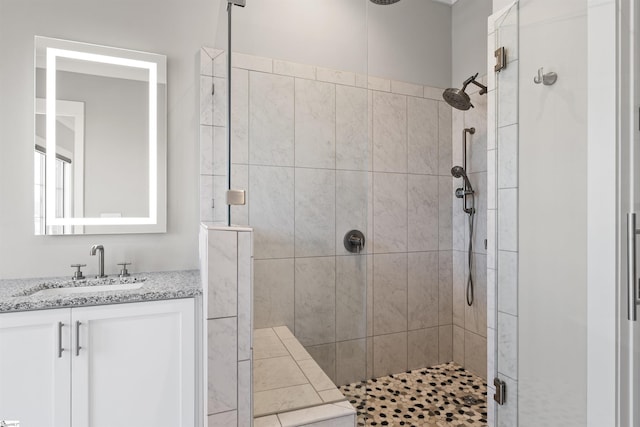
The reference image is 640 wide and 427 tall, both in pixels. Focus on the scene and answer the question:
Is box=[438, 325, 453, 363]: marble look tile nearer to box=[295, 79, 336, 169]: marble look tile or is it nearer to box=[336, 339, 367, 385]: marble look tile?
box=[336, 339, 367, 385]: marble look tile

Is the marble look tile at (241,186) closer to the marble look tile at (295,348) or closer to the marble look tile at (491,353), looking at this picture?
the marble look tile at (295,348)

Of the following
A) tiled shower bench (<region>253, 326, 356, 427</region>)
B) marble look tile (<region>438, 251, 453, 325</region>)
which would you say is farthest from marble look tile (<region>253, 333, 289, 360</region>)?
marble look tile (<region>438, 251, 453, 325</region>)

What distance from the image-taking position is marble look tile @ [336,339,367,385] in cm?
135

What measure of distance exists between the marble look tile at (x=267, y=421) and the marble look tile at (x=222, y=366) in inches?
4.4

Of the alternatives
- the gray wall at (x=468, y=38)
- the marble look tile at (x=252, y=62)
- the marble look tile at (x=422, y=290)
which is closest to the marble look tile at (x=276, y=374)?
the marble look tile at (x=422, y=290)

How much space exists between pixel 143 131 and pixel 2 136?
2.04ft

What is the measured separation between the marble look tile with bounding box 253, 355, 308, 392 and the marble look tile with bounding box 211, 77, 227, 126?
117 cm

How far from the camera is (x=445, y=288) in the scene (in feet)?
7.52

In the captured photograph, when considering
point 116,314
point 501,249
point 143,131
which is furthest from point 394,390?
point 143,131

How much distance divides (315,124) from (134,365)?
1.23 meters

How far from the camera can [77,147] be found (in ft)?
5.71

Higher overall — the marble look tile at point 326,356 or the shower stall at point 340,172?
the shower stall at point 340,172

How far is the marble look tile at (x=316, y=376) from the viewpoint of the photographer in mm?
1315

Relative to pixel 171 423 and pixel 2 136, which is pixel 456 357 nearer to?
pixel 171 423
